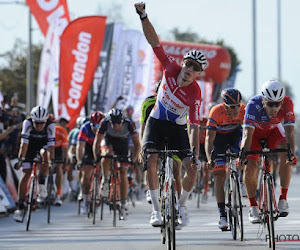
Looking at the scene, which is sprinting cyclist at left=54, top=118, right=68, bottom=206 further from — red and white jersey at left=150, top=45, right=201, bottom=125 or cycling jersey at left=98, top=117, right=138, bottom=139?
red and white jersey at left=150, top=45, right=201, bottom=125

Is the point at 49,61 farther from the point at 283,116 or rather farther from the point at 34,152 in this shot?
the point at 283,116

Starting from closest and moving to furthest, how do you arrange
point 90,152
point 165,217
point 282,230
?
point 165,217
point 282,230
point 90,152

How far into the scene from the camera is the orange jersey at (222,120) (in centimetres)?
1305

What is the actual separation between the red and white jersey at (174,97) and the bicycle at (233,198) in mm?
1076

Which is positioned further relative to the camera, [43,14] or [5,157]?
[43,14]

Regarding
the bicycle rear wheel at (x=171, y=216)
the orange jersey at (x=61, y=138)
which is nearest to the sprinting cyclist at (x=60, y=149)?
the orange jersey at (x=61, y=138)

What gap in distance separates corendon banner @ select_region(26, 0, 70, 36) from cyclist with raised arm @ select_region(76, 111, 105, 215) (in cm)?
987

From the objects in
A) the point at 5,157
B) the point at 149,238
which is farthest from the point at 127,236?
the point at 5,157

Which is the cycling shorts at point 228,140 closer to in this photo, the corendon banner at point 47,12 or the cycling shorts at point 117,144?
the cycling shorts at point 117,144

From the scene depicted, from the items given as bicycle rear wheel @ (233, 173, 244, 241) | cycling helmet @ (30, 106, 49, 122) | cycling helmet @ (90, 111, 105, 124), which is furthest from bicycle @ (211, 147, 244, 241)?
cycling helmet @ (90, 111, 105, 124)

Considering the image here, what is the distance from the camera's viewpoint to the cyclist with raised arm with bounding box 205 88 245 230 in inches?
504

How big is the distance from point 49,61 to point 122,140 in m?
11.4

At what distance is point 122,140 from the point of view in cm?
1697

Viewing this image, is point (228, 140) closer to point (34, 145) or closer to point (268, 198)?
point (268, 198)
